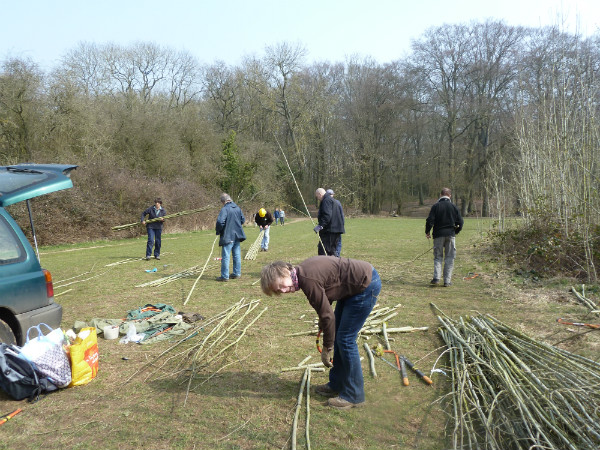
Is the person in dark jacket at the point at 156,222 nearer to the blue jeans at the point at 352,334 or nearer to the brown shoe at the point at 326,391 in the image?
the brown shoe at the point at 326,391

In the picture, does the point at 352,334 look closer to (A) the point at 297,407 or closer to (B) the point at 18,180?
(A) the point at 297,407

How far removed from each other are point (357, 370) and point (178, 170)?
28.9 m

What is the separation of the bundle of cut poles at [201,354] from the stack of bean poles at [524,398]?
8.37 feet

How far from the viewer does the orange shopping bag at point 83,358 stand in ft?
13.4

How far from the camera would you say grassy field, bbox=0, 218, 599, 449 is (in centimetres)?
328

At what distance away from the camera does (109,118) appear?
89.9 ft

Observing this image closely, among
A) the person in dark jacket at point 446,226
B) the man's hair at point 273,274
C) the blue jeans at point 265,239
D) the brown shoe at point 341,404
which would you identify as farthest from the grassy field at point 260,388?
the blue jeans at point 265,239

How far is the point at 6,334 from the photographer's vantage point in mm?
4098

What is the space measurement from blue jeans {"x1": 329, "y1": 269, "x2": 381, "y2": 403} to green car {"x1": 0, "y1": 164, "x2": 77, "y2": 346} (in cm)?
320

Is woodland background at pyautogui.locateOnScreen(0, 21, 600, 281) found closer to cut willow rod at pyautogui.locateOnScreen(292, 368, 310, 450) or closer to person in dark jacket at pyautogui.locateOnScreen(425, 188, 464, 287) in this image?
person in dark jacket at pyautogui.locateOnScreen(425, 188, 464, 287)

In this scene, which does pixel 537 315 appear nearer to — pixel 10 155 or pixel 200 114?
pixel 10 155

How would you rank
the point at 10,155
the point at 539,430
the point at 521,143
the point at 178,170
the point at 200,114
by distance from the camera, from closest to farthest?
the point at 539,430, the point at 521,143, the point at 10,155, the point at 178,170, the point at 200,114

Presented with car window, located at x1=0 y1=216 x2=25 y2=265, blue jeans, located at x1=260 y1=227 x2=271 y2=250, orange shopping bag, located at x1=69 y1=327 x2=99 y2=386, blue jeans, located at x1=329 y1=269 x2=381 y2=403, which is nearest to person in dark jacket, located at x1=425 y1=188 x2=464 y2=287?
blue jeans, located at x1=329 y1=269 x2=381 y2=403

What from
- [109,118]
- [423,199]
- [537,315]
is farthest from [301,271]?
[423,199]
